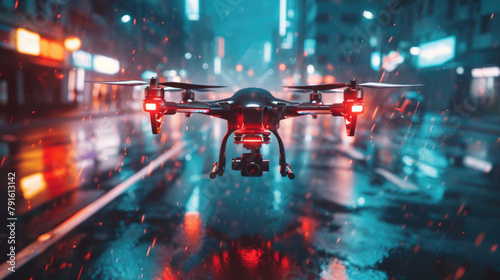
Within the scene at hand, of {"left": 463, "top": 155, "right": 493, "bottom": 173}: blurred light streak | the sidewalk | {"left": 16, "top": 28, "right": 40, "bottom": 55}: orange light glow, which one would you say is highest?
{"left": 16, "top": 28, "right": 40, "bottom": 55}: orange light glow

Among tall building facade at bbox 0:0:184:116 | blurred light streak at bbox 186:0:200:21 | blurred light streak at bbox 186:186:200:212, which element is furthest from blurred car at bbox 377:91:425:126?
blurred light streak at bbox 186:0:200:21

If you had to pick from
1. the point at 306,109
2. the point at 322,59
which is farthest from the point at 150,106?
the point at 322,59

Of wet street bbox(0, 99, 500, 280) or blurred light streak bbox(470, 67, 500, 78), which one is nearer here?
wet street bbox(0, 99, 500, 280)

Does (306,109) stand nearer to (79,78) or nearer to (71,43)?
(71,43)

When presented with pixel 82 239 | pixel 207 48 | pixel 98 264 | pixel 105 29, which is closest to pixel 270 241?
pixel 98 264

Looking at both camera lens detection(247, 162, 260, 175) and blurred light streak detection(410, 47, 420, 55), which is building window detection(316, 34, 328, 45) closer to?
blurred light streak detection(410, 47, 420, 55)

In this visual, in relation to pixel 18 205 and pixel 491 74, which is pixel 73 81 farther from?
pixel 491 74

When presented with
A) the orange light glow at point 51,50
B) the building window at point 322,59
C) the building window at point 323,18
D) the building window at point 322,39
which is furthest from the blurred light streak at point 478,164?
the building window at point 323,18
